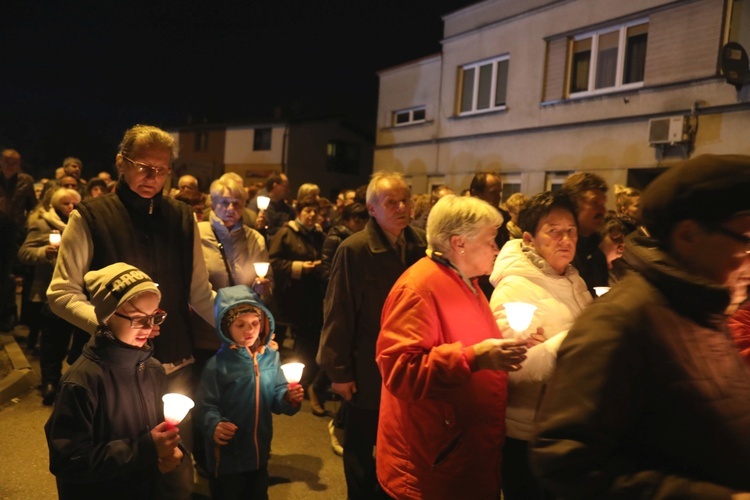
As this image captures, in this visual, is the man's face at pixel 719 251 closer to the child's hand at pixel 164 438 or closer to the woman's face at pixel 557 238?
the woman's face at pixel 557 238

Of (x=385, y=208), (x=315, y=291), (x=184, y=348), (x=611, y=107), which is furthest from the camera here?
(x=611, y=107)

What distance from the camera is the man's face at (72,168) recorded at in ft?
33.0

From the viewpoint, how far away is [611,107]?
1457cm

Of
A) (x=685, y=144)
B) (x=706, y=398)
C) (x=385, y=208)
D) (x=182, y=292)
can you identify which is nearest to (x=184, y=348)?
(x=182, y=292)

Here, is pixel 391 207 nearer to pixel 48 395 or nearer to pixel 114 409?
pixel 114 409

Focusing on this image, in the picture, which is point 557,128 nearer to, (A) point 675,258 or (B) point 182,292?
(B) point 182,292

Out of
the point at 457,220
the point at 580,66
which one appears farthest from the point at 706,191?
the point at 580,66

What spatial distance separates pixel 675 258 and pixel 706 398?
38cm

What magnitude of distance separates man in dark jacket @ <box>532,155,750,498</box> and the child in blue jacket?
2.43 metres

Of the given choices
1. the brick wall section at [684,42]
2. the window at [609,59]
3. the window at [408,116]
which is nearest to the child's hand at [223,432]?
the brick wall section at [684,42]

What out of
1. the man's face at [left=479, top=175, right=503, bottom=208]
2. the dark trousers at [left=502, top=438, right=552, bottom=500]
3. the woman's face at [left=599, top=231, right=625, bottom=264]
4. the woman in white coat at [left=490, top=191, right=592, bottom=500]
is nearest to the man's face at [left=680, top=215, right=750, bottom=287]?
the woman in white coat at [left=490, top=191, right=592, bottom=500]

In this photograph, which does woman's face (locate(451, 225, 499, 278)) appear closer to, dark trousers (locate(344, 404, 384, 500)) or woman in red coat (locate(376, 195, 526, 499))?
woman in red coat (locate(376, 195, 526, 499))

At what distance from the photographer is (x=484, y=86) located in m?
18.9

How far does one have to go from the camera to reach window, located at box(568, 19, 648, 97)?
14180 millimetres
